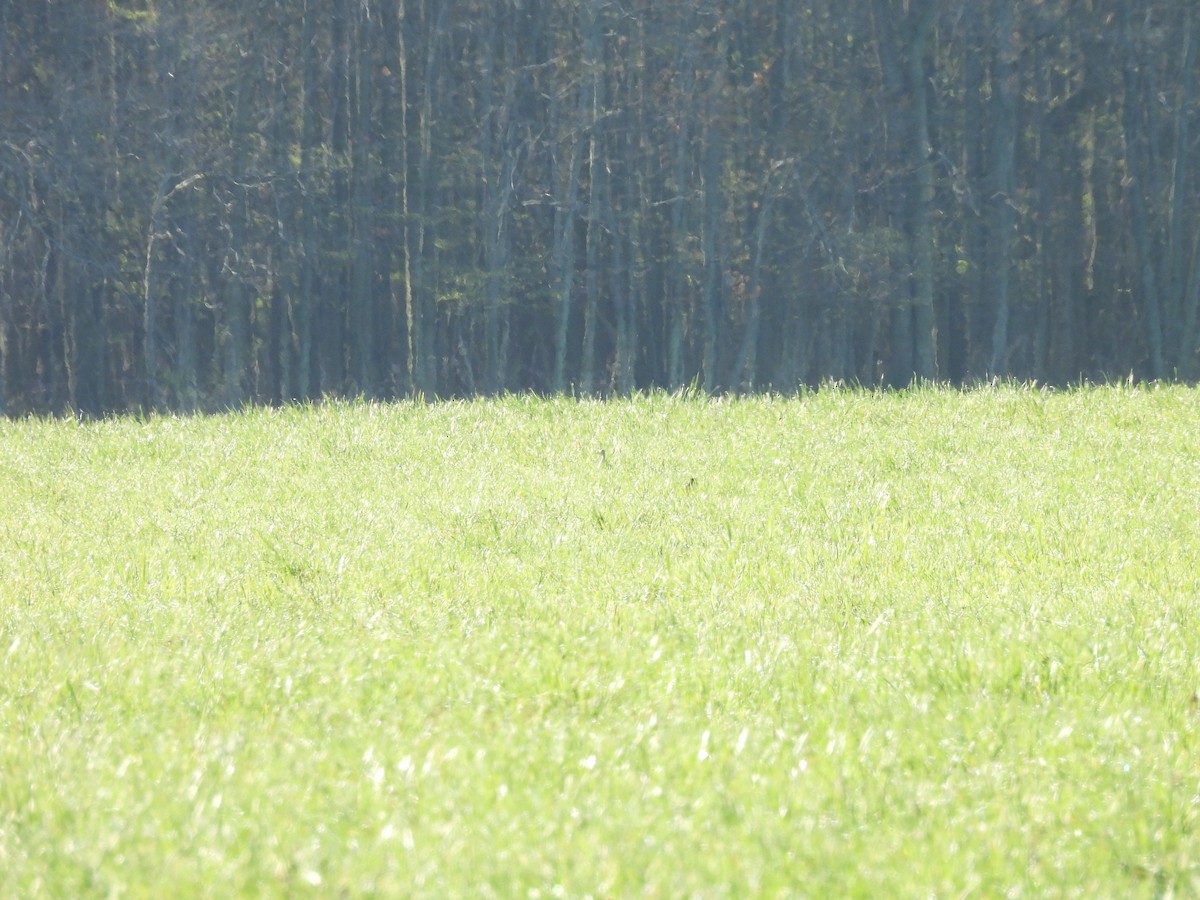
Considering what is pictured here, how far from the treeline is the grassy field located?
25266 mm

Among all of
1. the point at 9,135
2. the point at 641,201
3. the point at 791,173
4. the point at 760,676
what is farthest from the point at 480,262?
the point at 760,676

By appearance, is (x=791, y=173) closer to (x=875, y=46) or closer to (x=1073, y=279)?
(x=875, y=46)

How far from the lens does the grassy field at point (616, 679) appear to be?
12.2 ft

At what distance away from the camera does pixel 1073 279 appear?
128 feet

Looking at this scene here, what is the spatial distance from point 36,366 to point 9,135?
11.4 metres

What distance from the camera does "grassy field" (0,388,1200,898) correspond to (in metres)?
3.71

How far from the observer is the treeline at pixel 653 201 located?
34.1 metres

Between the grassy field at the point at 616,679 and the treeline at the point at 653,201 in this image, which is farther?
the treeline at the point at 653,201

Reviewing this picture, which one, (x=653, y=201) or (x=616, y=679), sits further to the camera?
(x=653, y=201)

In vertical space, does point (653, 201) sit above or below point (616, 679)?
below

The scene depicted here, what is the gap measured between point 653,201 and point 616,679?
33563 millimetres

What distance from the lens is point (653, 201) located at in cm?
3791

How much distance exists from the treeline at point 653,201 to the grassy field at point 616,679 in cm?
2527

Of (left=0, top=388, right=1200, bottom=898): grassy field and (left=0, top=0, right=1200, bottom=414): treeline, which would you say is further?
(left=0, top=0, right=1200, bottom=414): treeline
